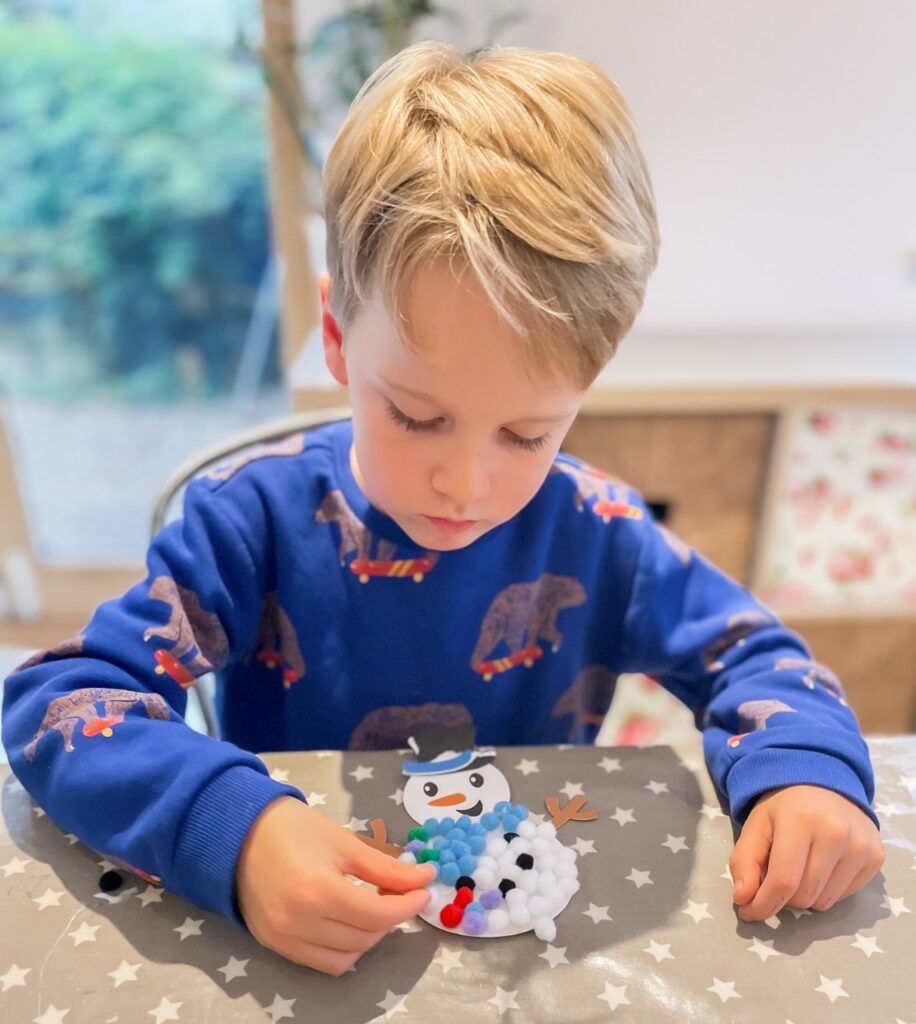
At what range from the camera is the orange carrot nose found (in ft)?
2.16

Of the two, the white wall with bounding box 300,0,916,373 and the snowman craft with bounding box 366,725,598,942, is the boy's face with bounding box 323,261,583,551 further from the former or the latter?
the white wall with bounding box 300,0,916,373

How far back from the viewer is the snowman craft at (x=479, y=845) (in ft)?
1.86

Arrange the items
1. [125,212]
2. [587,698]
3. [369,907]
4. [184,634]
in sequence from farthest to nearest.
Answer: [125,212] < [587,698] < [184,634] < [369,907]

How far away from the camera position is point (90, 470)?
2.57m

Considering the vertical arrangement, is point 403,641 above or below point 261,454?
below

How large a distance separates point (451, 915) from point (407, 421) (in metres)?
0.33

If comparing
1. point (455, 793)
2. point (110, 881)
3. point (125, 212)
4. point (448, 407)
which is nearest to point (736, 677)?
point (455, 793)

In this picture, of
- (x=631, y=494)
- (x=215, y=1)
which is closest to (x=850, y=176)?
(x=631, y=494)

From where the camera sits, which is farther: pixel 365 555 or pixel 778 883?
pixel 365 555

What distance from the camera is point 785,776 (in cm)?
65

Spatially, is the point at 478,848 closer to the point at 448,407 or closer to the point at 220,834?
the point at 220,834

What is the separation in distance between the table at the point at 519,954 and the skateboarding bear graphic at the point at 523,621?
25 cm

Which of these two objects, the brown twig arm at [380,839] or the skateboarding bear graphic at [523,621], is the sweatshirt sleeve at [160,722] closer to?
the brown twig arm at [380,839]

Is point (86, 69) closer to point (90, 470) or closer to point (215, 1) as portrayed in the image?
point (215, 1)
